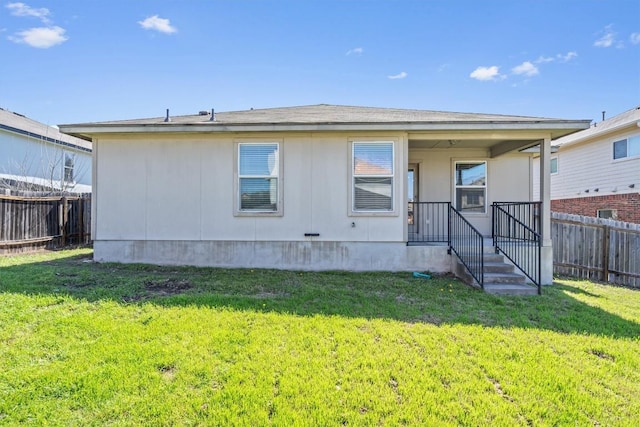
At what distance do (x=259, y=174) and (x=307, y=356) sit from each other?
479cm

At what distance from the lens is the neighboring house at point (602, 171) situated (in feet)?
38.9

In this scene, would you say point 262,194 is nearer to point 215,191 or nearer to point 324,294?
point 215,191

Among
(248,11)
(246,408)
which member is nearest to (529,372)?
(246,408)

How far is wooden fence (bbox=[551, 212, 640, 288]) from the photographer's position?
711 cm

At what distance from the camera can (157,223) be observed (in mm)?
7277

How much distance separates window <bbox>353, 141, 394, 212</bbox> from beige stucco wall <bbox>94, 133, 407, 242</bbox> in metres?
0.16

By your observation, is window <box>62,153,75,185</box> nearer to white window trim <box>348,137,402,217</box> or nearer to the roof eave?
the roof eave

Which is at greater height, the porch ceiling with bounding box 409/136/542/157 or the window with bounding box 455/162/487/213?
the porch ceiling with bounding box 409/136/542/157

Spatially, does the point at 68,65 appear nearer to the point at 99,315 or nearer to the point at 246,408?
the point at 99,315

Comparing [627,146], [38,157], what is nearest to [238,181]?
[38,157]

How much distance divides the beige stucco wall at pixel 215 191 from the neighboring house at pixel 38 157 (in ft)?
27.0

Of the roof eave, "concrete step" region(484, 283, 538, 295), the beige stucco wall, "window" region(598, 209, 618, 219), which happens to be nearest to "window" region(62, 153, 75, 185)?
the roof eave

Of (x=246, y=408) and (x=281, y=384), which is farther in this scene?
(x=281, y=384)

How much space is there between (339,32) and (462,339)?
34.9 feet
